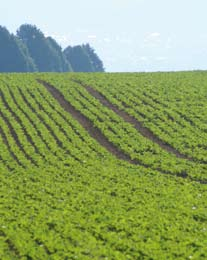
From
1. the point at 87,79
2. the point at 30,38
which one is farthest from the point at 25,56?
the point at 87,79

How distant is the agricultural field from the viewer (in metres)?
13.8

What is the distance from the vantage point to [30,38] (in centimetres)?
13075

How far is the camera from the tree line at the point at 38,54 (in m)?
114

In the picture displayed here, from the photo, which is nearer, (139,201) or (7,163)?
(139,201)

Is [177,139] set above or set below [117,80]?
below

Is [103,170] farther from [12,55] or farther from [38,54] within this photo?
[38,54]

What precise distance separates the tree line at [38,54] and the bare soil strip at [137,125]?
78.4 metres

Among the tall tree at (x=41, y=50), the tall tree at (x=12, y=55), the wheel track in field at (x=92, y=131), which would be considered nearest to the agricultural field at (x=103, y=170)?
the wheel track in field at (x=92, y=131)

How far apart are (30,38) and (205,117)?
107 meters

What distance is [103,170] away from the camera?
70.2 feet

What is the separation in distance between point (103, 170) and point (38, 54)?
10974 centimetres

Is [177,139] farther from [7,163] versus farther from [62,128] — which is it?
[7,163]

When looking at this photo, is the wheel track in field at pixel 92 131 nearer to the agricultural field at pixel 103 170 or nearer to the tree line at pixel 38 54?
the agricultural field at pixel 103 170

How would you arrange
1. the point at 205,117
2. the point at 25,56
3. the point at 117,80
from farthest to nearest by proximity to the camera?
the point at 25,56 → the point at 117,80 → the point at 205,117
